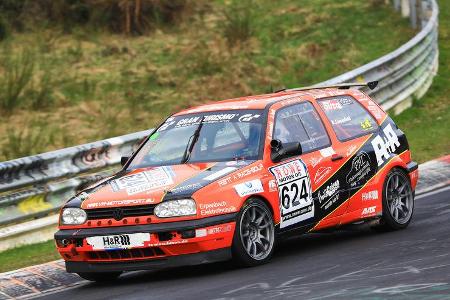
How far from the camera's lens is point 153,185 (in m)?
9.80

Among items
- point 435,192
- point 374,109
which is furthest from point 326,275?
point 435,192

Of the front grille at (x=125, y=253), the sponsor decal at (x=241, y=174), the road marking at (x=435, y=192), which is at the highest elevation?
the sponsor decal at (x=241, y=174)

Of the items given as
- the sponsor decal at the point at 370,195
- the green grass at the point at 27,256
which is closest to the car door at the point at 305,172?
the sponsor decal at the point at 370,195

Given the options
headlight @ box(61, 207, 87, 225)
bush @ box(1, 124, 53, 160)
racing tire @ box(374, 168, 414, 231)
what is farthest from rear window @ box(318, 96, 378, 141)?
bush @ box(1, 124, 53, 160)

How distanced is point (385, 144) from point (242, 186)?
101 inches

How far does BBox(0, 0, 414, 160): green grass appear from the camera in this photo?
744 inches

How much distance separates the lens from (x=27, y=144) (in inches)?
626

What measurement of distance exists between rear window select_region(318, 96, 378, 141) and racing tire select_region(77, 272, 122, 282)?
273 cm

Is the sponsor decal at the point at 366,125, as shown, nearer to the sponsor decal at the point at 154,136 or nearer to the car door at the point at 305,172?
the car door at the point at 305,172

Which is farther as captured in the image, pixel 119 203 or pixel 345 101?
pixel 345 101

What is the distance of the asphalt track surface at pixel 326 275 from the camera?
833 centimetres

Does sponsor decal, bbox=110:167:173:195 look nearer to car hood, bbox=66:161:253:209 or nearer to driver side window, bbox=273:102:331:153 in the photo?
car hood, bbox=66:161:253:209

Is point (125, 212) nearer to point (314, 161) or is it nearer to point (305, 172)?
point (305, 172)

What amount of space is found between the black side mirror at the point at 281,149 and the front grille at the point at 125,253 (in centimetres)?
153
